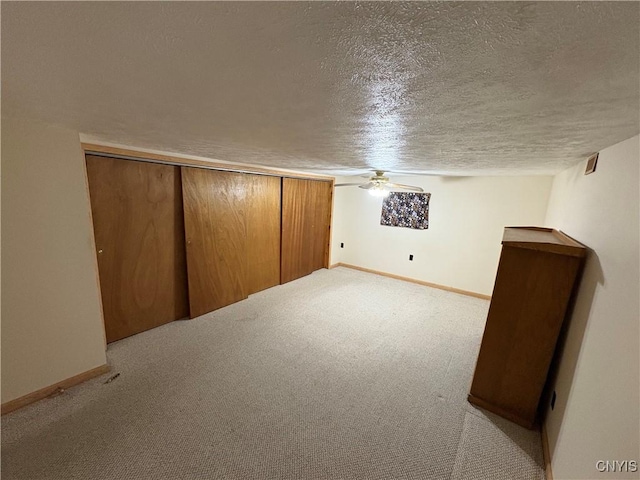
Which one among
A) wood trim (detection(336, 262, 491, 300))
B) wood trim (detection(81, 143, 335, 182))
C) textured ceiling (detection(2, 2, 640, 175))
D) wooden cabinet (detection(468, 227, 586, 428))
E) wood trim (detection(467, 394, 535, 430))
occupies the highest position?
textured ceiling (detection(2, 2, 640, 175))

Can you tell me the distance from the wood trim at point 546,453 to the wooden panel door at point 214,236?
124 inches

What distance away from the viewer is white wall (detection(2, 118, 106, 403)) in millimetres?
1582

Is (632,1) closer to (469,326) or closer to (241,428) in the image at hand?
(241,428)

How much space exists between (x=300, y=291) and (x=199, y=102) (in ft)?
10.8

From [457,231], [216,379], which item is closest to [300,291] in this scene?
[216,379]

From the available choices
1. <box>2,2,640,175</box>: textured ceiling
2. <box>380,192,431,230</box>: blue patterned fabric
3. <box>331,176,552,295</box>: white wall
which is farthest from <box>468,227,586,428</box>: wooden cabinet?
<box>380,192,431,230</box>: blue patterned fabric

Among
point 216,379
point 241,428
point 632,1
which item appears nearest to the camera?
point 632,1

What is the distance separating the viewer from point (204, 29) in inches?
21.9

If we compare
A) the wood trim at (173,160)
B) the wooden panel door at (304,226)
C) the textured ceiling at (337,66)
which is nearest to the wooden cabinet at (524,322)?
the textured ceiling at (337,66)

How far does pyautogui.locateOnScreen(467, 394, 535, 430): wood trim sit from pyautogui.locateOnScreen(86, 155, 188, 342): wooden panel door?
295 cm

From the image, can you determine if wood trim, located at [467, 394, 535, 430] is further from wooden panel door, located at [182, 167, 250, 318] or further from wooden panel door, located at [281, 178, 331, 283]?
wooden panel door, located at [281, 178, 331, 283]

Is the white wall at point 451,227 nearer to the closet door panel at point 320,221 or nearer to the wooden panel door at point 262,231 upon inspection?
the closet door panel at point 320,221

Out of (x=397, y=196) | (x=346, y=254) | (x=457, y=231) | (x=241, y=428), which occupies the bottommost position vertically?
(x=241, y=428)

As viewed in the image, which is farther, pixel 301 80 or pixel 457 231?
pixel 457 231
